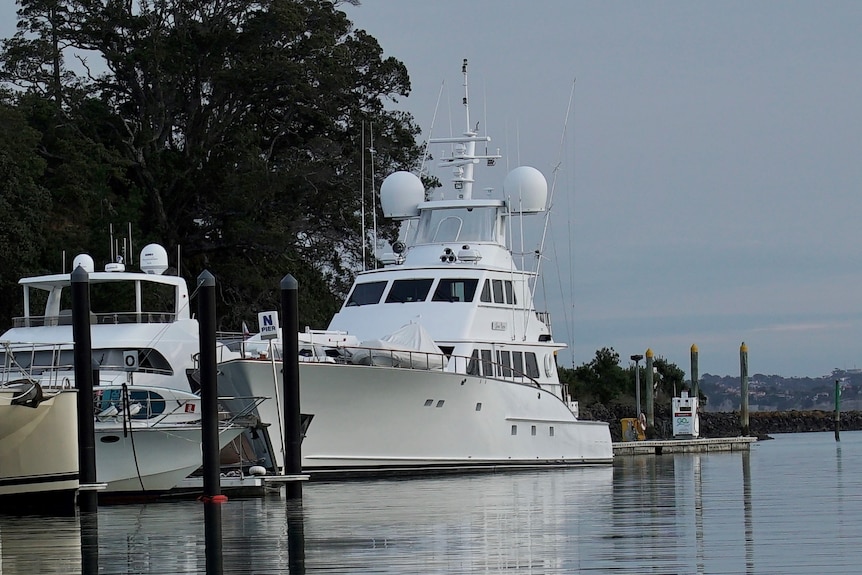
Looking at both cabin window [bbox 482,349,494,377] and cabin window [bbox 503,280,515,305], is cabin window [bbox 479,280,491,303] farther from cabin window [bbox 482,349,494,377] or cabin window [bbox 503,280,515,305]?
cabin window [bbox 482,349,494,377]

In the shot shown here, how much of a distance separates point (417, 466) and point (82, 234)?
18.6 meters

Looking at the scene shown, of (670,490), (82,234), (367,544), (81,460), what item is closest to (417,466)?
(670,490)

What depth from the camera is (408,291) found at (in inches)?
1217

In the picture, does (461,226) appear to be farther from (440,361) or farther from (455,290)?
(440,361)

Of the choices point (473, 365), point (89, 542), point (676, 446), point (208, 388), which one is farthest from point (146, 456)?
point (676, 446)

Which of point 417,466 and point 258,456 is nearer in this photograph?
point 258,456

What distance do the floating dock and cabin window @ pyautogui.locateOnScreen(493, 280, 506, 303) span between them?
42.3ft

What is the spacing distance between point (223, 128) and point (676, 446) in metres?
18.2

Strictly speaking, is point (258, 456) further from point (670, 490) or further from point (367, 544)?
point (367, 544)

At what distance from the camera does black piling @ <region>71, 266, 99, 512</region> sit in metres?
18.5

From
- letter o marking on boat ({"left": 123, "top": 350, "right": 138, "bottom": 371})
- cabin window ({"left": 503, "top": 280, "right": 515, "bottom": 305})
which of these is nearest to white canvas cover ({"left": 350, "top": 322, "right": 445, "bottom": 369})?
cabin window ({"left": 503, "top": 280, "right": 515, "bottom": 305})

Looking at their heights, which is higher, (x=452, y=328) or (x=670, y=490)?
(x=452, y=328)

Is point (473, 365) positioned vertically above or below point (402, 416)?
above

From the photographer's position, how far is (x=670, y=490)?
23.8m
